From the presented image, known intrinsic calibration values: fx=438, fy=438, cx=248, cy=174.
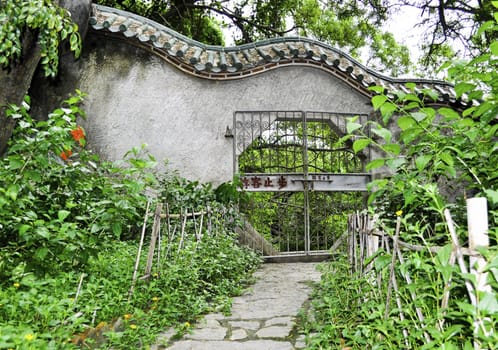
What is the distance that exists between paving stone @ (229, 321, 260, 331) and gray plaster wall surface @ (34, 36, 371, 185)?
165 inches

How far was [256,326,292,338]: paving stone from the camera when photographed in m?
3.47

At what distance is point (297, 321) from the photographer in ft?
12.6

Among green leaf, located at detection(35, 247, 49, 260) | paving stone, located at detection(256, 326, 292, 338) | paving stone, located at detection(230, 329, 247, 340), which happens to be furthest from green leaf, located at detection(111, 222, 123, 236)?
paving stone, located at detection(256, 326, 292, 338)

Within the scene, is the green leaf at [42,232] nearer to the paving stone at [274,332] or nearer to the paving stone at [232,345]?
the paving stone at [232,345]

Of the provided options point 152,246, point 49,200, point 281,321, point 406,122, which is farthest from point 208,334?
point 406,122

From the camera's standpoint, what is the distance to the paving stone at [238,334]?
3.43m

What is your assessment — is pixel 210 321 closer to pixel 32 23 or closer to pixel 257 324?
pixel 257 324

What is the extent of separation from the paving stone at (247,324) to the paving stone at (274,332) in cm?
9

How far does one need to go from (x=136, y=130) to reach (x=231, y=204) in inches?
88.3

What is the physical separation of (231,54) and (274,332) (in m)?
6.36

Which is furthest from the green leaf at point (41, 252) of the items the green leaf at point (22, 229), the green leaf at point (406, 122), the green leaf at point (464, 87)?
the green leaf at point (464, 87)

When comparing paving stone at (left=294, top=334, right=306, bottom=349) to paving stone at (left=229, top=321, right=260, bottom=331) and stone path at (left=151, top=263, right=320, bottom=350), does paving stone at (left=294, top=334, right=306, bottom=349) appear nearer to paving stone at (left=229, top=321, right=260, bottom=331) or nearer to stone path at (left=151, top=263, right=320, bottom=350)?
stone path at (left=151, top=263, right=320, bottom=350)

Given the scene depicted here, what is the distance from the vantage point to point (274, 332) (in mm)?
3562

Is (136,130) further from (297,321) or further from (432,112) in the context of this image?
(432,112)
